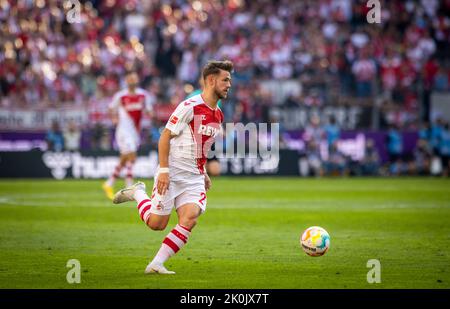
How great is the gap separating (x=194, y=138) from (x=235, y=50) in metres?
23.5

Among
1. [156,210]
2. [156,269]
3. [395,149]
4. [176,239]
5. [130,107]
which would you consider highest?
[130,107]

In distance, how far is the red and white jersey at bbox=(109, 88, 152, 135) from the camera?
21.5m

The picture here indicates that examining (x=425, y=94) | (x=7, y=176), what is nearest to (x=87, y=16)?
(x=7, y=176)

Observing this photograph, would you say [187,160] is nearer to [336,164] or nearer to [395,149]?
[336,164]

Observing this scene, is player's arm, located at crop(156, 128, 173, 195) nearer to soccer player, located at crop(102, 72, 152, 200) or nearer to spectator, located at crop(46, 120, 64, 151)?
soccer player, located at crop(102, 72, 152, 200)

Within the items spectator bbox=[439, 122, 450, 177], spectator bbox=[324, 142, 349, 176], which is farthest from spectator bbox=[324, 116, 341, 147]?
spectator bbox=[439, 122, 450, 177]

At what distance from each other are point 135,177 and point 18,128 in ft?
14.9

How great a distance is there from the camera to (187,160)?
33.1ft

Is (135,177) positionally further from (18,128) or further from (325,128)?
(325,128)

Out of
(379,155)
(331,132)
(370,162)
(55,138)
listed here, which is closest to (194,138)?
(55,138)

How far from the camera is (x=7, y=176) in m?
28.4

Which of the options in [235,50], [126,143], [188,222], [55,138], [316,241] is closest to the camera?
[188,222]

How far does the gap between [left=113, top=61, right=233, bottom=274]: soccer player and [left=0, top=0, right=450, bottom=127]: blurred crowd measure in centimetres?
1972
